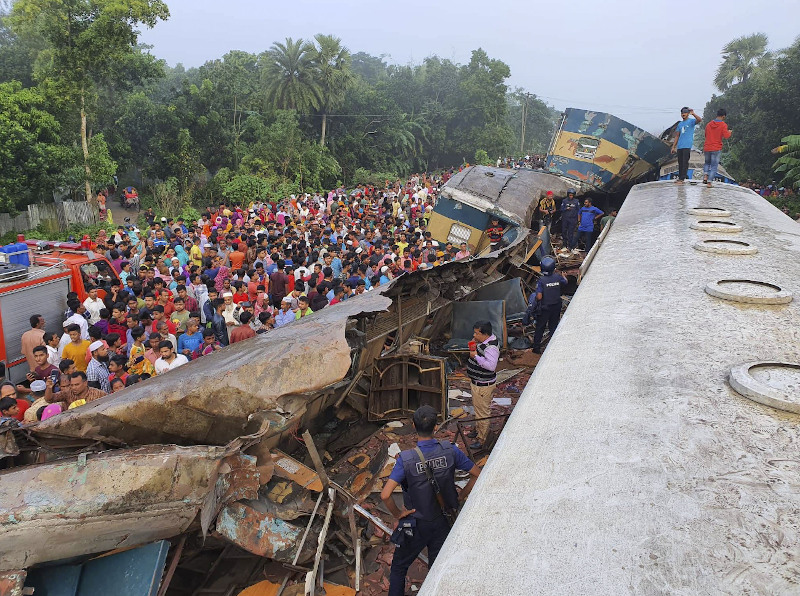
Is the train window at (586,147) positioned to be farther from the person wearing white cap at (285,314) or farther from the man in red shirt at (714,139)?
the person wearing white cap at (285,314)

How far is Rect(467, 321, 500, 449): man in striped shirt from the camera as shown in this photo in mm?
6180

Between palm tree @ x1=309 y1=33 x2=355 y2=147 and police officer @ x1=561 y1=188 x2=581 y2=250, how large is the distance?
21270 mm

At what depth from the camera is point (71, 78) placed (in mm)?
18422

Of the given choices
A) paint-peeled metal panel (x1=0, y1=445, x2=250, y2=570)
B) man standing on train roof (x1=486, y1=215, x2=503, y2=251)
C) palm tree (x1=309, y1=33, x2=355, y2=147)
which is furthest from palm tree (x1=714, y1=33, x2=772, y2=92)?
paint-peeled metal panel (x1=0, y1=445, x2=250, y2=570)

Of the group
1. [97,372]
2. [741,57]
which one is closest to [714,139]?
[97,372]

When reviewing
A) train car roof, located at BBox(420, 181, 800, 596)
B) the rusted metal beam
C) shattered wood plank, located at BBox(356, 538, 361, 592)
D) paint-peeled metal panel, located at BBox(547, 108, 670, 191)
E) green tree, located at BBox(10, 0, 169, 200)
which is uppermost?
green tree, located at BBox(10, 0, 169, 200)

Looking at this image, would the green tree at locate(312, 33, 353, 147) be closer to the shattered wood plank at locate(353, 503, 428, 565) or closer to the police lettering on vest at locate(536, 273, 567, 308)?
the police lettering on vest at locate(536, 273, 567, 308)

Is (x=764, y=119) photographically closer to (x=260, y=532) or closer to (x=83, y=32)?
(x=83, y=32)

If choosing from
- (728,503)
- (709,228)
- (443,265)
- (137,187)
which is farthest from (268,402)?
(137,187)

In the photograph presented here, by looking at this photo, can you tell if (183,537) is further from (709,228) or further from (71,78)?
(71,78)

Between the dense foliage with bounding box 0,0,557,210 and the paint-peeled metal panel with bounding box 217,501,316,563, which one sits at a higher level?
the dense foliage with bounding box 0,0,557,210

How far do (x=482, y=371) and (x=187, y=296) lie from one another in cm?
446

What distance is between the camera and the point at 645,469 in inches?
104

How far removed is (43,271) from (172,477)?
18.4 feet
